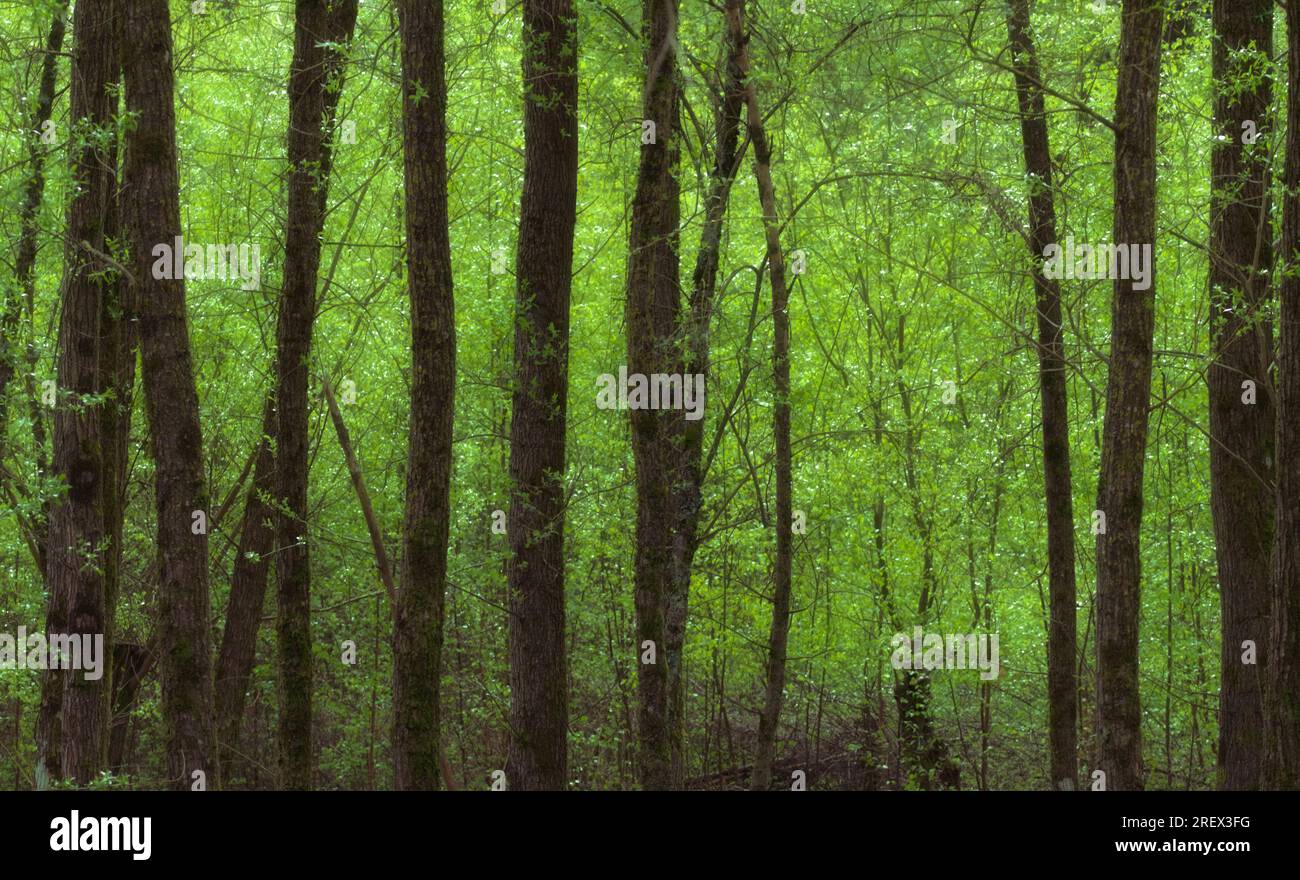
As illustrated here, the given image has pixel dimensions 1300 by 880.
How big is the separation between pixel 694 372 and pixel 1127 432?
402 cm

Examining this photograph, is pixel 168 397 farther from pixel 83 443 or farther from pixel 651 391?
pixel 651 391

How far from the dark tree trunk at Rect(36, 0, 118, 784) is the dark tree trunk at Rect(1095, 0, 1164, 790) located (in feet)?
23.1

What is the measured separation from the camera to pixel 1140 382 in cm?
870

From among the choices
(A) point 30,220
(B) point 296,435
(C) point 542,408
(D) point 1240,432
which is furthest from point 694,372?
(A) point 30,220

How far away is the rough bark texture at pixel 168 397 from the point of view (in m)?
8.55

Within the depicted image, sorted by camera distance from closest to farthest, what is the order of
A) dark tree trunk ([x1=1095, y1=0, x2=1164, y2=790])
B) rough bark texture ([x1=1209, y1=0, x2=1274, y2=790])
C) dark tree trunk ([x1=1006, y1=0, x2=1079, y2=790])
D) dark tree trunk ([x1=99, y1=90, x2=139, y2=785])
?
dark tree trunk ([x1=1095, y1=0, x2=1164, y2=790]) < dark tree trunk ([x1=99, y1=90, x2=139, y2=785]) < rough bark texture ([x1=1209, y1=0, x2=1274, y2=790]) < dark tree trunk ([x1=1006, y1=0, x2=1079, y2=790])

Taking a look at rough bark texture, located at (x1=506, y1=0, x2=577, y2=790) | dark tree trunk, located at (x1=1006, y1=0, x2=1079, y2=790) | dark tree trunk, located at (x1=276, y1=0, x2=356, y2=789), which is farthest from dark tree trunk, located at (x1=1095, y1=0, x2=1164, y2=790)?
dark tree trunk, located at (x1=276, y1=0, x2=356, y2=789)

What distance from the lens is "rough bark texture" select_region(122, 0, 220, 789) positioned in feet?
28.1

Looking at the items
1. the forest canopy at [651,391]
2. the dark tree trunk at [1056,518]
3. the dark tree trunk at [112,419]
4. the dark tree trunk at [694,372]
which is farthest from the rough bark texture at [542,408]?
the dark tree trunk at [1056,518]

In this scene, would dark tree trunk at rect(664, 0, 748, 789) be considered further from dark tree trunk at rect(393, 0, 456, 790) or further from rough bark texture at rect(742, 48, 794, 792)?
dark tree trunk at rect(393, 0, 456, 790)

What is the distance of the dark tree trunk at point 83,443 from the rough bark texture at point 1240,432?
8313mm

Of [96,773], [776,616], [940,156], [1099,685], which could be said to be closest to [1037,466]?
[940,156]

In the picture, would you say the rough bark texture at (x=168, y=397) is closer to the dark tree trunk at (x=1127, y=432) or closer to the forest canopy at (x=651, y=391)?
the forest canopy at (x=651, y=391)
